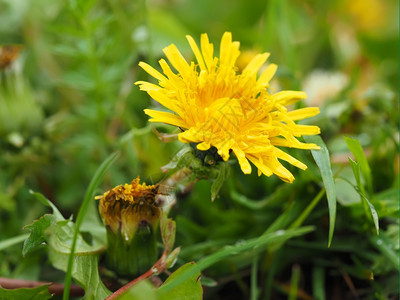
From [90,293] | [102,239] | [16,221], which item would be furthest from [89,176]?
[90,293]

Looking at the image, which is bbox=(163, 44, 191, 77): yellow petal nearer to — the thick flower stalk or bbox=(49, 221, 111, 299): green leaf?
the thick flower stalk

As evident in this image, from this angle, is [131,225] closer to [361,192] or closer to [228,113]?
[228,113]

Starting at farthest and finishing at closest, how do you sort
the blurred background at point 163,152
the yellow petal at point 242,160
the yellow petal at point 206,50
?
the blurred background at point 163,152 < the yellow petal at point 206,50 < the yellow petal at point 242,160

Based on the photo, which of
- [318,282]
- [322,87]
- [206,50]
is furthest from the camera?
[322,87]

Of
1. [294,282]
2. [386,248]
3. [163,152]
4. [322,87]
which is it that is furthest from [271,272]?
[322,87]

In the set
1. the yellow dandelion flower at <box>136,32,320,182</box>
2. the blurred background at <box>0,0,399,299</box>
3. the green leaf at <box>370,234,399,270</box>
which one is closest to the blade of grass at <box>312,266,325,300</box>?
the blurred background at <box>0,0,399,299</box>

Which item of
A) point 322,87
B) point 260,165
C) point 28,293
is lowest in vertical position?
point 28,293

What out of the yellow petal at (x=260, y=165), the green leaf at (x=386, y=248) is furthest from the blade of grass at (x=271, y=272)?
the yellow petal at (x=260, y=165)

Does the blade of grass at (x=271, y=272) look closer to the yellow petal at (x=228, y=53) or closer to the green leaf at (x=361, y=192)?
the green leaf at (x=361, y=192)
